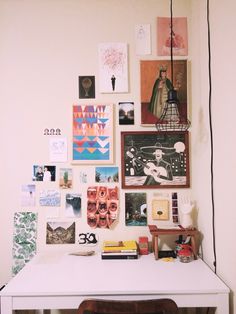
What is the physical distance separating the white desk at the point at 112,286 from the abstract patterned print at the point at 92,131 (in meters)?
0.70

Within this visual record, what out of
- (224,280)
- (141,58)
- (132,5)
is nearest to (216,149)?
(224,280)

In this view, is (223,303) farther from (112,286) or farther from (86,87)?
(86,87)

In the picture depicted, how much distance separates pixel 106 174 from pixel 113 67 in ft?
2.29

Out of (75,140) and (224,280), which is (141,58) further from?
(224,280)

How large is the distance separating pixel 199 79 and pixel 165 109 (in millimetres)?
270

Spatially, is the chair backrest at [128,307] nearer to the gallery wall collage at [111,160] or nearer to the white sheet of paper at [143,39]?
the gallery wall collage at [111,160]

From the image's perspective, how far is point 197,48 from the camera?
1746 mm

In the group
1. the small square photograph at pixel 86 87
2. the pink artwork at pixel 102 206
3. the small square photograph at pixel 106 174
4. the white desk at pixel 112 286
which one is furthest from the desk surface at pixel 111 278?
the small square photograph at pixel 86 87

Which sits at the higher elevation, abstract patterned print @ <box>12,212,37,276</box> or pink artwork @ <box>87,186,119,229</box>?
pink artwork @ <box>87,186,119,229</box>

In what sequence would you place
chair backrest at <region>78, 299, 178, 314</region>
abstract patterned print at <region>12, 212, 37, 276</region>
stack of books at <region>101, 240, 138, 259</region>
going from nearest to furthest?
chair backrest at <region>78, 299, 178, 314</region> → stack of books at <region>101, 240, 138, 259</region> → abstract patterned print at <region>12, 212, 37, 276</region>

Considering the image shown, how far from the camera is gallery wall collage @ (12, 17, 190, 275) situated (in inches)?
72.6

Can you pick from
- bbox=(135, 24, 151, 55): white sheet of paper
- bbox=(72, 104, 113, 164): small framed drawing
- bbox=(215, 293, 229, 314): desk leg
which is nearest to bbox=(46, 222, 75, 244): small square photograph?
bbox=(72, 104, 113, 164): small framed drawing

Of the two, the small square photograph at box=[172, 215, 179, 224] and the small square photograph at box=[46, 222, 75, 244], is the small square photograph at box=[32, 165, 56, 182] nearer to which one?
the small square photograph at box=[46, 222, 75, 244]

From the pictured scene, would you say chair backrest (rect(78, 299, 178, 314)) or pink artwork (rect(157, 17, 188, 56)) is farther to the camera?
pink artwork (rect(157, 17, 188, 56))
